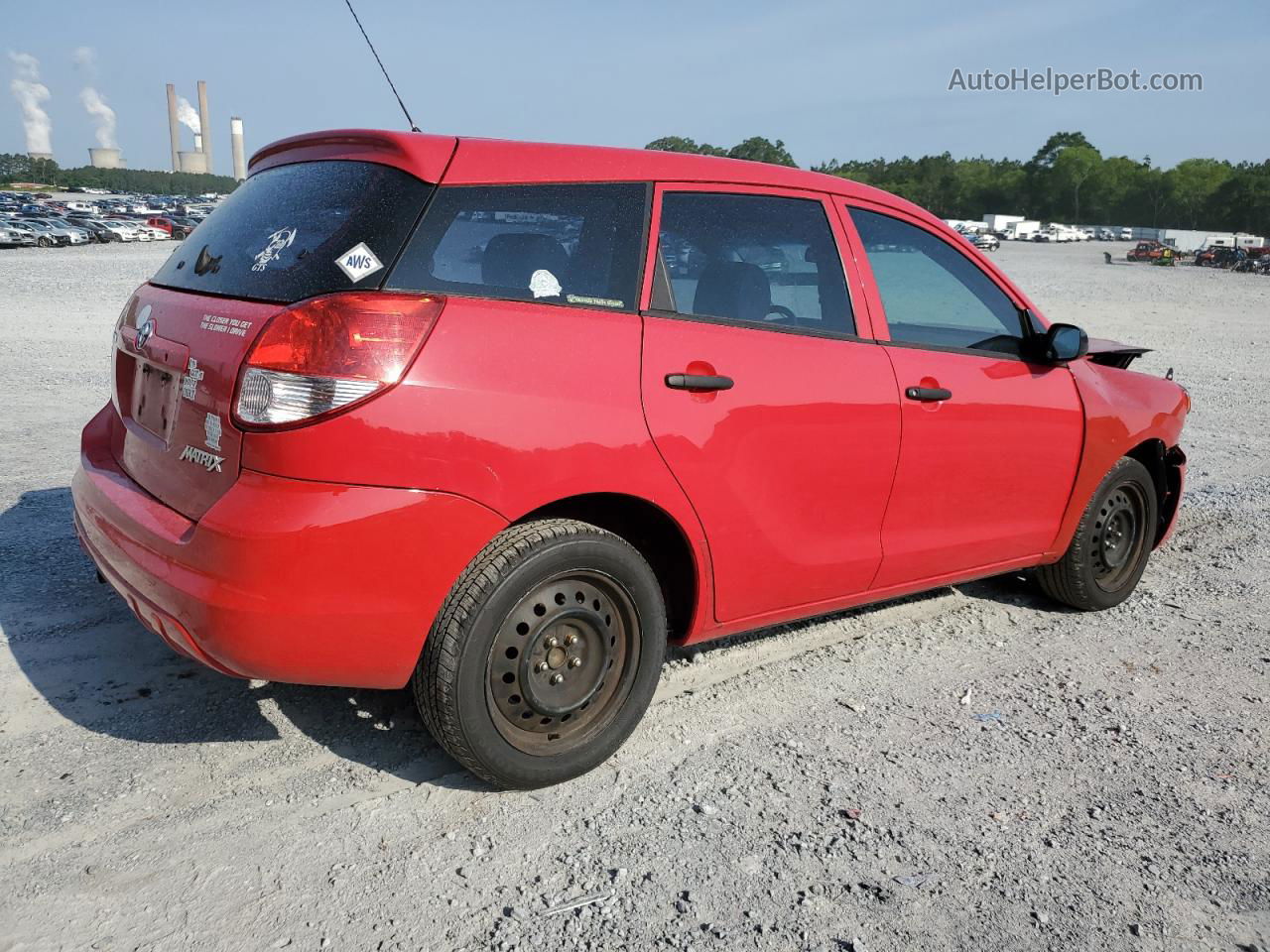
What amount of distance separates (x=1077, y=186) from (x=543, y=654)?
160228mm

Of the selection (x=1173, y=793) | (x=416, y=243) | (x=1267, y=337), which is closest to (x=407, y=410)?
(x=416, y=243)

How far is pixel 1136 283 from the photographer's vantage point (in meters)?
39.2

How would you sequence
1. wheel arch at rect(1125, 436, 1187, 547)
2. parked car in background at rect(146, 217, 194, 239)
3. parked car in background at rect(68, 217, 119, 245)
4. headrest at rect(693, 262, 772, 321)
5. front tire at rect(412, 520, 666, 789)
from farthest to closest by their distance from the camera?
1. parked car in background at rect(146, 217, 194, 239)
2. parked car in background at rect(68, 217, 119, 245)
3. wheel arch at rect(1125, 436, 1187, 547)
4. headrest at rect(693, 262, 772, 321)
5. front tire at rect(412, 520, 666, 789)

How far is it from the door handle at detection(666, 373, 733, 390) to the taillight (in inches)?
31.9

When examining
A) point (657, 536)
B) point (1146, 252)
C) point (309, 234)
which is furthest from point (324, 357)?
point (1146, 252)

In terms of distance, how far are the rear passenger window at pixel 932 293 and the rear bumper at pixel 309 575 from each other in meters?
1.91

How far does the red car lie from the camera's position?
105 inches

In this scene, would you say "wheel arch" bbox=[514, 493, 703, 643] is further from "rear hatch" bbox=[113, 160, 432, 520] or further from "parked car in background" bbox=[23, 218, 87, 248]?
"parked car in background" bbox=[23, 218, 87, 248]

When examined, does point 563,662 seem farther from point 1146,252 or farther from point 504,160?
point 1146,252

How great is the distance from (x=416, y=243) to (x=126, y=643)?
218cm

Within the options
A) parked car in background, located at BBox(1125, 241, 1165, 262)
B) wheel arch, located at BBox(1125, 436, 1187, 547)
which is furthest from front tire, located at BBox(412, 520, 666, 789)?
parked car in background, located at BBox(1125, 241, 1165, 262)

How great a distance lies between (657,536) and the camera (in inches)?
135

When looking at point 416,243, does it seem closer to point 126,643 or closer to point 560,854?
point 560,854

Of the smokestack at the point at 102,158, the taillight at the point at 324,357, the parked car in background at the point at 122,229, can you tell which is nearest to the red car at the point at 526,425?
the taillight at the point at 324,357
